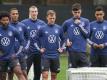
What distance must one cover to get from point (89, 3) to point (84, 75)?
56.8 ft

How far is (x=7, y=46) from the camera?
13273mm

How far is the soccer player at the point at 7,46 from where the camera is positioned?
1328 centimetres

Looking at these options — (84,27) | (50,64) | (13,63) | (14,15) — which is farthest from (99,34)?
(13,63)

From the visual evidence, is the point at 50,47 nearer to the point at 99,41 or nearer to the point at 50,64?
the point at 50,64

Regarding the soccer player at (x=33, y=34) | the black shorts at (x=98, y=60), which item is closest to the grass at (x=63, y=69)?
the soccer player at (x=33, y=34)

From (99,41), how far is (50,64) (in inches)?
51.4

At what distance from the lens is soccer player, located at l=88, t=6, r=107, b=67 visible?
14.3 metres

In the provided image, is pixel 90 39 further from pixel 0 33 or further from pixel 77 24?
pixel 0 33

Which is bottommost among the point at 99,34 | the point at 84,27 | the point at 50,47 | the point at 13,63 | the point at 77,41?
the point at 13,63

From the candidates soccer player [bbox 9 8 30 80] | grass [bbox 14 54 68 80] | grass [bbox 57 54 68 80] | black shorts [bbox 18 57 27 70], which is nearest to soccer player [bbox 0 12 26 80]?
soccer player [bbox 9 8 30 80]

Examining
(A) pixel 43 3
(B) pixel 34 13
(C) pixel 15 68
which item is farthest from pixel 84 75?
(A) pixel 43 3

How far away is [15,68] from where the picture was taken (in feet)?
43.9

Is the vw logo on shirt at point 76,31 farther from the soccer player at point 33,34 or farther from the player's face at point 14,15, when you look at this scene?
the player's face at point 14,15

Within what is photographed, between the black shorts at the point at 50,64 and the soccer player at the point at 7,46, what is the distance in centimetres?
80
